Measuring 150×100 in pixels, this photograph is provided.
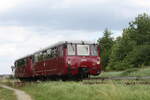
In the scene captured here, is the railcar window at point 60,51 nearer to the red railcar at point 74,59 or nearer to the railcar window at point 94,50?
the red railcar at point 74,59

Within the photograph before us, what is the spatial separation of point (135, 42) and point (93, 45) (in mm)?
56653

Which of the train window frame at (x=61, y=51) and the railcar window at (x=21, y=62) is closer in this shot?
the train window frame at (x=61, y=51)

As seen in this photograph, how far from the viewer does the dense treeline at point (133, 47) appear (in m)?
77.4

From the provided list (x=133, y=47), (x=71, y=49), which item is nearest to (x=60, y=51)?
(x=71, y=49)

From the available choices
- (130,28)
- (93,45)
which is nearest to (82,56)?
(93,45)

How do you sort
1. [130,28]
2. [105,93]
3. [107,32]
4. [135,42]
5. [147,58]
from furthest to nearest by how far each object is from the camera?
[107,32], [130,28], [135,42], [147,58], [105,93]

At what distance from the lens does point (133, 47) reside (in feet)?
271

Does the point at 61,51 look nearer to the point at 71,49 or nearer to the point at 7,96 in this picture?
the point at 71,49

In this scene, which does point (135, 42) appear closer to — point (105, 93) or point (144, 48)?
point (144, 48)

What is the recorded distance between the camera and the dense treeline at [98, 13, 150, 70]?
254 feet

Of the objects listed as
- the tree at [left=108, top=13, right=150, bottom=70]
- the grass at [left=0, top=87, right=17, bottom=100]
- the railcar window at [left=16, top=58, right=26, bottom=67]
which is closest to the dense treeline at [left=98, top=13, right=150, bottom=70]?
the tree at [left=108, top=13, right=150, bottom=70]

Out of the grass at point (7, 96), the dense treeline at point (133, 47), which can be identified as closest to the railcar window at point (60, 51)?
the grass at point (7, 96)

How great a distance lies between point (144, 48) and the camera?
77375mm

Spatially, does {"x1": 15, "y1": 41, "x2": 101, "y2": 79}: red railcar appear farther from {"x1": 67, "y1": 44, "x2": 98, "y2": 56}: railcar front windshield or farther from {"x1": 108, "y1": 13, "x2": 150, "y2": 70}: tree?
{"x1": 108, "y1": 13, "x2": 150, "y2": 70}: tree
